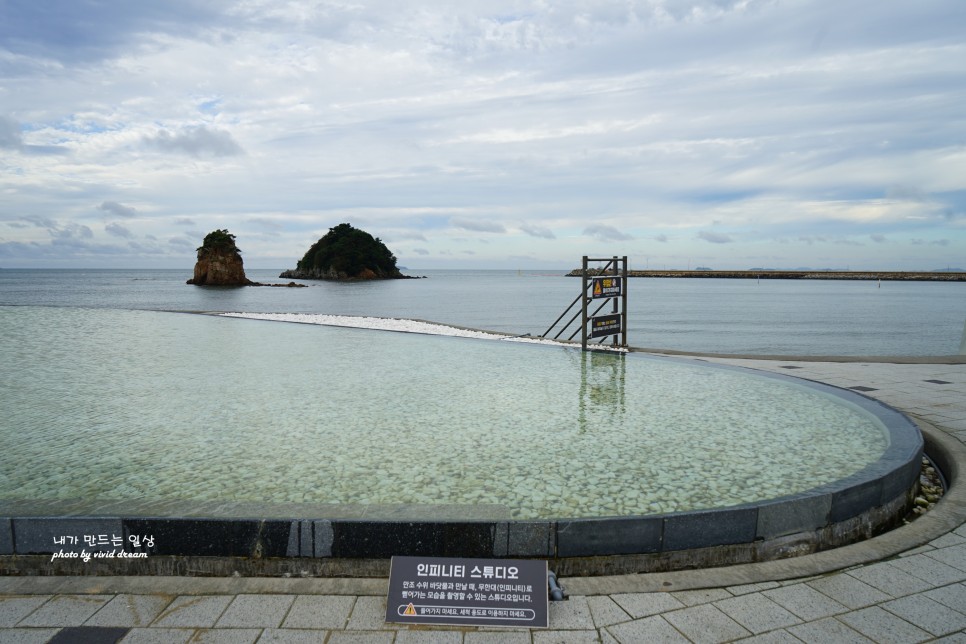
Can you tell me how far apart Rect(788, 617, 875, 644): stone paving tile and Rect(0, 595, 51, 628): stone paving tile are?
3823 millimetres

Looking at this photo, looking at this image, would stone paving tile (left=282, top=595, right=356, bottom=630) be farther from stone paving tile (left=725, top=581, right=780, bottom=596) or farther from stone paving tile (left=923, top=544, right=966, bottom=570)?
stone paving tile (left=923, top=544, right=966, bottom=570)

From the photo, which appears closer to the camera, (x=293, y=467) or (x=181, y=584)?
(x=181, y=584)

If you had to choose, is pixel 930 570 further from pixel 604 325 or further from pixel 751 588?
pixel 604 325

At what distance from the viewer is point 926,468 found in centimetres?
A: 544

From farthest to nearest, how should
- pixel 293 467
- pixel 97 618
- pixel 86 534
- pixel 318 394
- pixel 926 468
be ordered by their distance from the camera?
1. pixel 318 394
2. pixel 926 468
3. pixel 293 467
4. pixel 86 534
5. pixel 97 618

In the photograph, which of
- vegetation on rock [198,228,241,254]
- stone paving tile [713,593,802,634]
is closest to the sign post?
stone paving tile [713,593,802,634]

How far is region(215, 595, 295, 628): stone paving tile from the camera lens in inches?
112

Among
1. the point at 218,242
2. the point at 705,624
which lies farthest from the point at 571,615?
the point at 218,242

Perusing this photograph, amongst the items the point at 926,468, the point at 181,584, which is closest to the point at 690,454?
the point at 926,468

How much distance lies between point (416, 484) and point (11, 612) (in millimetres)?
2413

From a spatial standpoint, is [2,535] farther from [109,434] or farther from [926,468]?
[926,468]

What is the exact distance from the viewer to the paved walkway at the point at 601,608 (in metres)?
2.75

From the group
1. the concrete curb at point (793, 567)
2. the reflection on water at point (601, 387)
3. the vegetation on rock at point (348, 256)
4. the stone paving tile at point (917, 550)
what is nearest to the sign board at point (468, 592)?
the concrete curb at point (793, 567)

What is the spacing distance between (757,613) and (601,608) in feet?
2.59
